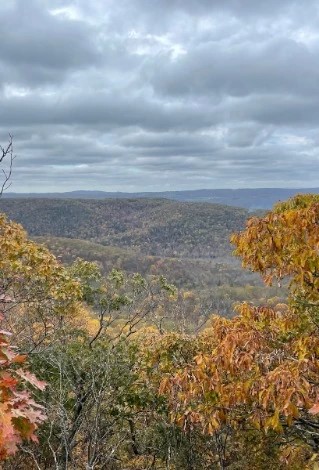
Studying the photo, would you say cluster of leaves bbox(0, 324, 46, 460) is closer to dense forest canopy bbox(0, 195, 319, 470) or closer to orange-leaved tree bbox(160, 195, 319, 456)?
dense forest canopy bbox(0, 195, 319, 470)

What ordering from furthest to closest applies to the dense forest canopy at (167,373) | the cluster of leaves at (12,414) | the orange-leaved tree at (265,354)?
Result: the dense forest canopy at (167,373)
the orange-leaved tree at (265,354)
the cluster of leaves at (12,414)

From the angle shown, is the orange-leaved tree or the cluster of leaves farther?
the orange-leaved tree

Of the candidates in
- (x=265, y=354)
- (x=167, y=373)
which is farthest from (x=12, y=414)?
(x=167, y=373)

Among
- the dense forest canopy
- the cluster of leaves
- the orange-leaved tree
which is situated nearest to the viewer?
the cluster of leaves

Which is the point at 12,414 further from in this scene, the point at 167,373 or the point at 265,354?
the point at 167,373

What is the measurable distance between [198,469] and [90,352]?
4433 mm

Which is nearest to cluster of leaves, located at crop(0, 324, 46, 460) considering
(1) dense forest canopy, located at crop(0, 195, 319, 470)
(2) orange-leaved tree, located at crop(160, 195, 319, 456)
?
(1) dense forest canopy, located at crop(0, 195, 319, 470)

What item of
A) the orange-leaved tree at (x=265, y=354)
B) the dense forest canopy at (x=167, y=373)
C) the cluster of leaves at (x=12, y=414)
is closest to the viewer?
the cluster of leaves at (x=12, y=414)

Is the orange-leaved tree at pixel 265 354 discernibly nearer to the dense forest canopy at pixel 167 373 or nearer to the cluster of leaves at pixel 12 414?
the dense forest canopy at pixel 167 373

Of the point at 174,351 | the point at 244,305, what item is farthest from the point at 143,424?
the point at 244,305

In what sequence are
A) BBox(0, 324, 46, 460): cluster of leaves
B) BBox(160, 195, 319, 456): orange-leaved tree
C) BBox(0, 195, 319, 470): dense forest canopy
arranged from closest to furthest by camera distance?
BBox(0, 324, 46, 460): cluster of leaves
BBox(160, 195, 319, 456): orange-leaved tree
BBox(0, 195, 319, 470): dense forest canopy

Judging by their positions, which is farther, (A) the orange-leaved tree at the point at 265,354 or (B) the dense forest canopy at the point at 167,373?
(B) the dense forest canopy at the point at 167,373

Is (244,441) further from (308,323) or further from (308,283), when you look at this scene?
(308,283)

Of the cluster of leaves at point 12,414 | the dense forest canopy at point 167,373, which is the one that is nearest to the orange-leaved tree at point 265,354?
the dense forest canopy at point 167,373
